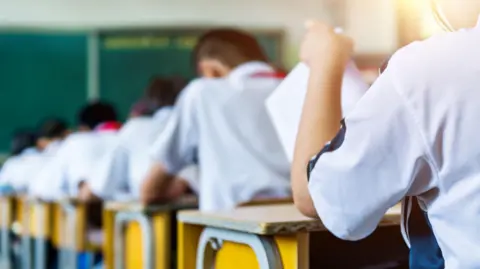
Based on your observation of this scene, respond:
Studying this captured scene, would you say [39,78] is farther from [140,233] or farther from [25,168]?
[140,233]

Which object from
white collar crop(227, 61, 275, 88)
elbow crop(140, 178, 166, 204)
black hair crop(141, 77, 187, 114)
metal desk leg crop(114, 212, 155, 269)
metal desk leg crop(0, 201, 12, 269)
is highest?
white collar crop(227, 61, 275, 88)

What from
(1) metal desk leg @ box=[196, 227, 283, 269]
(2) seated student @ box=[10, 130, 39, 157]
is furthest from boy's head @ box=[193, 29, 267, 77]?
(2) seated student @ box=[10, 130, 39, 157]

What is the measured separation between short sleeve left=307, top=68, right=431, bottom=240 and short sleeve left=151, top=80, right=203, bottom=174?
5.32 feet

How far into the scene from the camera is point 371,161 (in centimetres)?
117

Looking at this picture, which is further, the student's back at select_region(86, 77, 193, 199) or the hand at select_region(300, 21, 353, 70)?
the student's back at select_region(86, 77, 193, 199)

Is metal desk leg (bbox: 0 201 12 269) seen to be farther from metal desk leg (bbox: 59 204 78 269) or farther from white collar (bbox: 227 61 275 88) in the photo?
white collar (bbox: 227 61 275 88)

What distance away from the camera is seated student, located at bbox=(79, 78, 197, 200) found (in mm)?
3977

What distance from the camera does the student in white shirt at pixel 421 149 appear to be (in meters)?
1.13

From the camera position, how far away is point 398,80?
1.14m

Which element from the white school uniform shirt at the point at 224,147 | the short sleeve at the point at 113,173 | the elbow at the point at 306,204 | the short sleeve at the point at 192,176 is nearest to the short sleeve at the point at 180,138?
the white school uniform shirt at the point at 224,147

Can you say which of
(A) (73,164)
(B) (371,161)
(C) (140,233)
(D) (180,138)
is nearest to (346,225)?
(B) (371,161)

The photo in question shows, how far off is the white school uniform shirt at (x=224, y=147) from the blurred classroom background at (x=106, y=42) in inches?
184

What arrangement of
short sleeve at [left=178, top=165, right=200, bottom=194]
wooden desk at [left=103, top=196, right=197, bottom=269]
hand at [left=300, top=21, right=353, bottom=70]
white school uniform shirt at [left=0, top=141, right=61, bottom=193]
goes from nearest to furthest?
hand at [left=300, top=21, right=353, bottom=70]
wooden desk at [left=103, top=196, right=197, bottom=269]
short sleeve at [left=178, top=165, right=200, bottom=194]
white school uniform shirt at [left=0, top=141, right=61, bottom=193]

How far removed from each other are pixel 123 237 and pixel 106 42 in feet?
15.1
